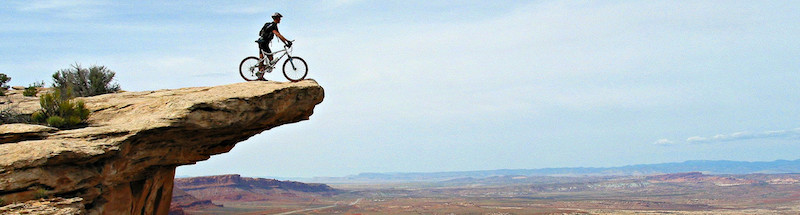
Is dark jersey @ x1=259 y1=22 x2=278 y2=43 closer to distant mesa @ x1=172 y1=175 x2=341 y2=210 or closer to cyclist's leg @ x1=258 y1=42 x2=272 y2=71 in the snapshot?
cyclist's leg @ x1=258 y1=42 x2=272 y2=71

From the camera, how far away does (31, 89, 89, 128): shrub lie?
52.6 feet

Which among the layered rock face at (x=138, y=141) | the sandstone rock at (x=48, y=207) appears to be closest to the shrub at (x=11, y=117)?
the layered rock face at (x=138, y=141)

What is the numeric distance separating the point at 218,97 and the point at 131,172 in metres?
3.44

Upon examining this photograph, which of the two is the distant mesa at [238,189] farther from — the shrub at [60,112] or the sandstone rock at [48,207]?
the sandstone rock at [48,207]

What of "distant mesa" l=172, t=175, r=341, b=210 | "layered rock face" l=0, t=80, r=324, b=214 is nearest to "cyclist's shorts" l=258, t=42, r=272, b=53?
"layered rock face" l=0, t=80, r=324, b=214

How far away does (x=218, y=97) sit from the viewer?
54.9 ft

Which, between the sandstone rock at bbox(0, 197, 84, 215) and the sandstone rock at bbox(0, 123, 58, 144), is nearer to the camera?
the sandstone rock at bbox(0, 197, 84, 215)

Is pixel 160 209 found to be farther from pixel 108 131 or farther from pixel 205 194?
pixel 205 194

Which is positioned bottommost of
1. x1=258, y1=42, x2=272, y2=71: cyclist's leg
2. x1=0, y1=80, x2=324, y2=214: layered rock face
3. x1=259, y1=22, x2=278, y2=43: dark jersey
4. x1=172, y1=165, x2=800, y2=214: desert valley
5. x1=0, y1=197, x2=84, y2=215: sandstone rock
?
x1=172, y1=165, x2=800, y2=214: desert valley

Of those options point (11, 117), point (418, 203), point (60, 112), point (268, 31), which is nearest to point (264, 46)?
point (268, 31)

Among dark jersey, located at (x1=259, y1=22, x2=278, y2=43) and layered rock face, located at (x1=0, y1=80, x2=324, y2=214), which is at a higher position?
dark jersey, located at (x1=259, y1=22, x2=278, y2=43)

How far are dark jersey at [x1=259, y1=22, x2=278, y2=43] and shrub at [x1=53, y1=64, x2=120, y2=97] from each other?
24.7 feet

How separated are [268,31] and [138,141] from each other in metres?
5.37

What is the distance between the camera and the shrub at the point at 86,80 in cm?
2102
